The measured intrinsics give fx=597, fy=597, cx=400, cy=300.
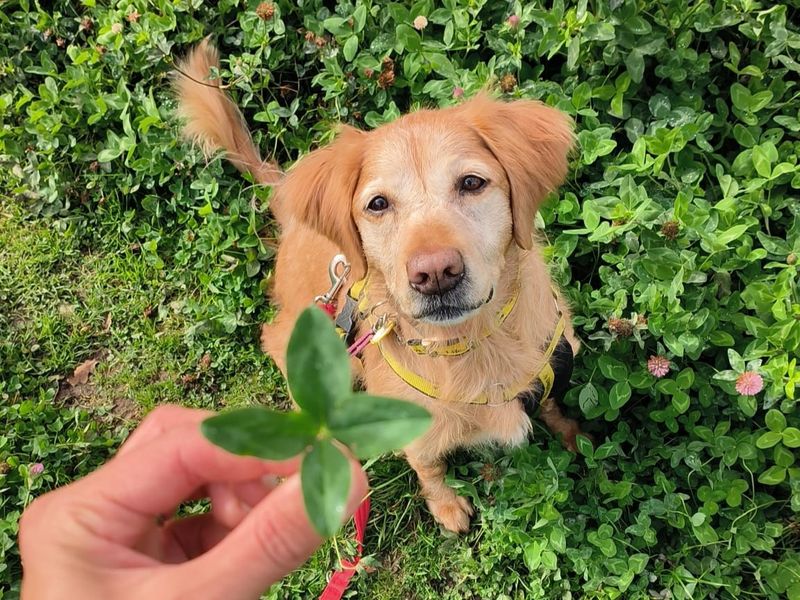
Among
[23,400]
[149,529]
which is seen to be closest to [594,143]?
[149,529]

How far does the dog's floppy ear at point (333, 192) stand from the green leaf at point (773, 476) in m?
1.95

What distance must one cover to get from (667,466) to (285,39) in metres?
3.26

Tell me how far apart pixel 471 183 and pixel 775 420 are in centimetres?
160

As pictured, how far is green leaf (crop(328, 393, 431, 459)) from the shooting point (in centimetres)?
76

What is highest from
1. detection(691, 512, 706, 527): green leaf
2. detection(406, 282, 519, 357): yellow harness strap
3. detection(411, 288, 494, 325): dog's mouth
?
detection(411, 288, 494, 325): dog's mouth

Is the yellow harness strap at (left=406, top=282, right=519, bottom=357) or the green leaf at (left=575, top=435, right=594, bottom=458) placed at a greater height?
the yellow harness strap at (left=406, top=282, right=519, bottom=357)

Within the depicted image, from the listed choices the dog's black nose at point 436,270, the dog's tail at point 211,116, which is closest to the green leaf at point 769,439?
the dog's black nose at point 436,270

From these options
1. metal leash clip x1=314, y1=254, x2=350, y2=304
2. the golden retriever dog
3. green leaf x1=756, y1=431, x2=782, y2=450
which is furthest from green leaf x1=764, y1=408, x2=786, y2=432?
metal leash clip x1=314, y1=254, x2=350, y2=304

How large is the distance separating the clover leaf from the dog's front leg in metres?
2.37

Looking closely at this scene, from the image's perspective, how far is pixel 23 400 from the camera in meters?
3.83

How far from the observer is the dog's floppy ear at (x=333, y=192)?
8.11 ft

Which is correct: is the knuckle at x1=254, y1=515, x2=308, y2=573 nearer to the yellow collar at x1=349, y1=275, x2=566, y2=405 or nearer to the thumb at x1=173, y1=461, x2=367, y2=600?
the thumb at x1=173, y1=461, x2=367, y2=600

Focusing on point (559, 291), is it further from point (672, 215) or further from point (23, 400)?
point (23, 400)

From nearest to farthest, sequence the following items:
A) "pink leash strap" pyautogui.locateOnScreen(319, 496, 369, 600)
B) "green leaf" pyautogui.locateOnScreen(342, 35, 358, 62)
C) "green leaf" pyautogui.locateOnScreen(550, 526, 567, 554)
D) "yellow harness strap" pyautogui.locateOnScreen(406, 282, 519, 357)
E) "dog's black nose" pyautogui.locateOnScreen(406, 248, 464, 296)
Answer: "dog's black nose" pyautogui.locateOnScreen(406, 248, 464, 296) < "yellow harness strap" pyautogui.locateOnScreen(406, 282, 519, 357) < "green leaf" pyautogui.locateOnScreen(550, 526, 567, 554) < "pink leash strap" pyautogui.locateOnScreen(319, 496, 369, 600) < "green leaf" pyautogui.locateOnScreen(342, 35, 358, 62)
